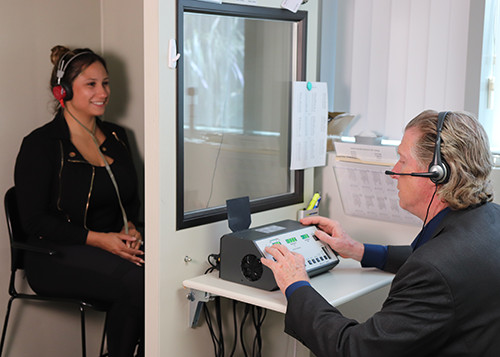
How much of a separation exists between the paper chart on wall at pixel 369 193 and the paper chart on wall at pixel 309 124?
105 millimetres

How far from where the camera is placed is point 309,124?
216cm

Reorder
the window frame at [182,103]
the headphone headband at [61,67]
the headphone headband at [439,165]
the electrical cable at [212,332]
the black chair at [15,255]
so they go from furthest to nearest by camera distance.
Result: the headphone headband at [61,67]
the black chair at [15,255]
the electrical cable at [212,332]
the window frame at [182,103]
the headphone headband at [439,165]

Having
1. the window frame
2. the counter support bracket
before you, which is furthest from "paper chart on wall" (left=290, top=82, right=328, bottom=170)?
the counter support bracket

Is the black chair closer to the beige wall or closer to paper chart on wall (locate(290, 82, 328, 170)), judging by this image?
the beige wall

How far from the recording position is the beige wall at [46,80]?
250cm

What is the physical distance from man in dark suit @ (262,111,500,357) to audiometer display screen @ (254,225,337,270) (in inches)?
5.2

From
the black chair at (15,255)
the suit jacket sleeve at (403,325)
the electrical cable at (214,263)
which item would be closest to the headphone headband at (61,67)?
the black chair at (15,255)

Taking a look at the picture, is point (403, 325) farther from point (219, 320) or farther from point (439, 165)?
point (219, 320)

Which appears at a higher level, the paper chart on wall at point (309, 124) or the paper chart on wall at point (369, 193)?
the paper chart on wall at point (309, 124)

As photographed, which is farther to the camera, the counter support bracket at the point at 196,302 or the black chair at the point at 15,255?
the black chair at the point at 15,255

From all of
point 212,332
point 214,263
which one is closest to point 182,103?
point 214,263

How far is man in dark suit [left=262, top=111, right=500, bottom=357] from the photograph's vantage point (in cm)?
120

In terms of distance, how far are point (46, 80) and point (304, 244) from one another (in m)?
1.46

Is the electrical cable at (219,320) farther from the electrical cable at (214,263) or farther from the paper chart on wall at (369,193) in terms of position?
the paper chart on wall at (369,193)
